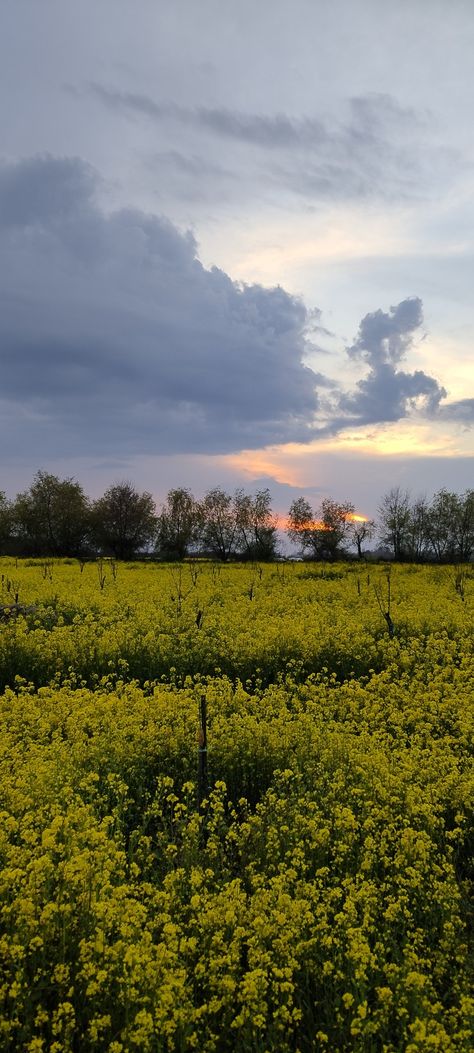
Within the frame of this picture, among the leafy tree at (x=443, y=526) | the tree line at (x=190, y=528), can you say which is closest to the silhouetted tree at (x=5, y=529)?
the tree line at (x=190, y=528)

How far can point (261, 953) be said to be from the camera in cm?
456

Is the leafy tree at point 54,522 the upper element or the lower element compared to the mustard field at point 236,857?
upper

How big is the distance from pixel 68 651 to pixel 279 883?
33.9 ft

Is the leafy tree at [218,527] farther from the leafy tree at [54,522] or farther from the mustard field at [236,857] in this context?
the mustard field at [236,857]

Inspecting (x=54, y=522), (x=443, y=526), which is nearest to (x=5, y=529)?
(x=54, y=522)

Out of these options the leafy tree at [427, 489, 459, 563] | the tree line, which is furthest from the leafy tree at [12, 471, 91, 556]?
the leafy tree at [427, 489, 459, 563]

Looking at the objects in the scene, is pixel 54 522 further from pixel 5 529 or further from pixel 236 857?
pixel 236 857

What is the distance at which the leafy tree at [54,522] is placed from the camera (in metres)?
77.8

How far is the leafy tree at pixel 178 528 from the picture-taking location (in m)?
79.4

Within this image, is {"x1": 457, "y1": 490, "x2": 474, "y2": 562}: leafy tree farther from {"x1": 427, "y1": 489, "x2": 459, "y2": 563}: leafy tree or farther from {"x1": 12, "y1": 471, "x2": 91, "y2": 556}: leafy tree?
{"x1": 12, "y1": 471, "x2": 91, "y2": 556}: leafy tree

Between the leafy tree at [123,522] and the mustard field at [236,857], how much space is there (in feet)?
202

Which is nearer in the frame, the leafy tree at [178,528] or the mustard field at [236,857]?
the mustard field at [236,857]

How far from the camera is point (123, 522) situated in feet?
249

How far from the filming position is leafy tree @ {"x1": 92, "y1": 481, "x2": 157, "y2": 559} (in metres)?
75.9
